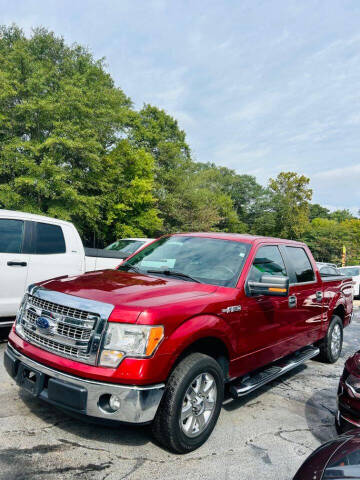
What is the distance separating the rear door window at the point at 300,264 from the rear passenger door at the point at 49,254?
11.1 ft

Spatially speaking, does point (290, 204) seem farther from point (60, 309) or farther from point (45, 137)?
point (60, 309)

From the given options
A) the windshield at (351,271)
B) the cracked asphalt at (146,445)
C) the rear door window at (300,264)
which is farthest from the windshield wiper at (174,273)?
the windshield at (351,271)

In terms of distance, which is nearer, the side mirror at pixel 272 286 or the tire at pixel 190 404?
the tire at pixel 190 404

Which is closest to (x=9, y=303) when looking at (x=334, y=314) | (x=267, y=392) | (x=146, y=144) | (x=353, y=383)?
(x=267, y=392)

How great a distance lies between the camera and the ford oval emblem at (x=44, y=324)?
9.55 feet

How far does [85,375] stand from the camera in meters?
2.61

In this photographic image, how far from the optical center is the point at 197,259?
393 cm

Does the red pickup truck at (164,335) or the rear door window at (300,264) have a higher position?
the rear door window at (300,264)

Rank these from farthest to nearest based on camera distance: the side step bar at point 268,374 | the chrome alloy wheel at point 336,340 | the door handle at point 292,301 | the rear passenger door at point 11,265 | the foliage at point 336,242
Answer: the foliage at point 336,242 → the chrome alloy wheel at point 336,340 → the rear passenger door at point 11,265 → the door handle at point 292,301 → the side step bar at point 268,374

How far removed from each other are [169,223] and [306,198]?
108ft

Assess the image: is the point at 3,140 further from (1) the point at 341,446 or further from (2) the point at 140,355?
(1) the point at 341,446

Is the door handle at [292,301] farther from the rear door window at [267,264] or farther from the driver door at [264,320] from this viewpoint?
the rear door window at [267,264]

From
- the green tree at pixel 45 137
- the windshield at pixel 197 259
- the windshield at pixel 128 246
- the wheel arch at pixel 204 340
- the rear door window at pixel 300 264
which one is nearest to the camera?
the wheel arch at pixel 204 340

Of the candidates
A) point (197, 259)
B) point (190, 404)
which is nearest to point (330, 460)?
point (190, 404)
